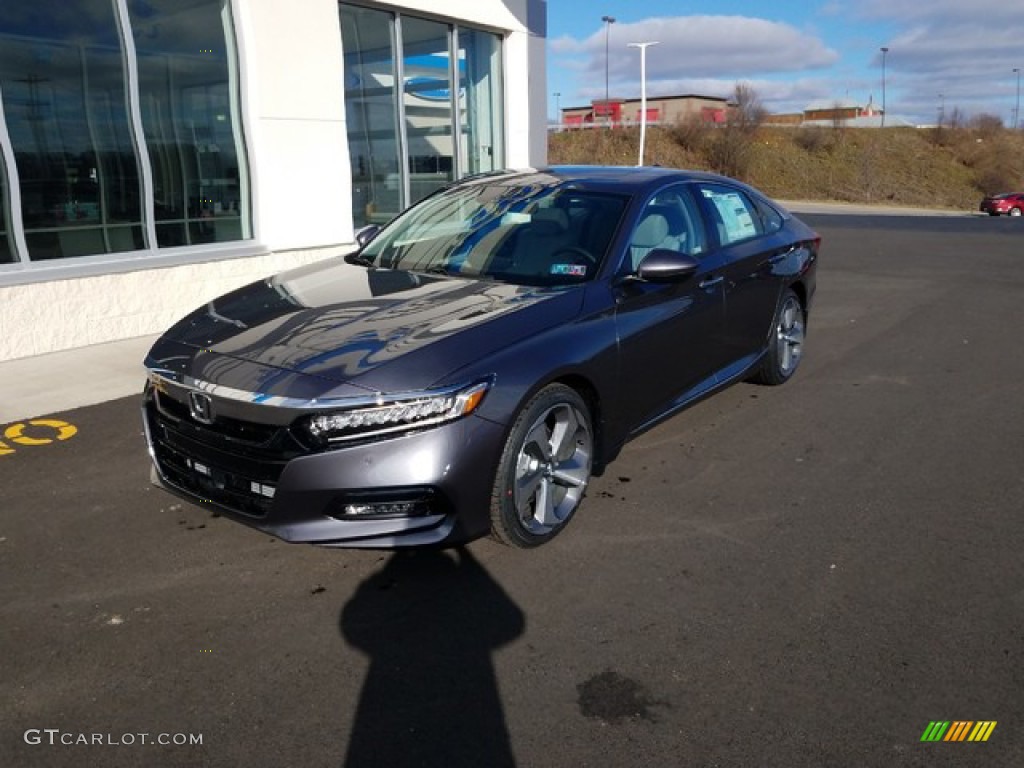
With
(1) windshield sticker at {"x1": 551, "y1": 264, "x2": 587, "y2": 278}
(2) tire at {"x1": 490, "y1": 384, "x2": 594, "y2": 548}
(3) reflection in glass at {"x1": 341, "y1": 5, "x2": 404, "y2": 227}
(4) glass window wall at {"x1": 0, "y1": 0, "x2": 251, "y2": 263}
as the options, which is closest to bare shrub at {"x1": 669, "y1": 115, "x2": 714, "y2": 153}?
(3) reflection in glass at {"x1": 341, "y1": 5, "x2": 404, "y2": 227}

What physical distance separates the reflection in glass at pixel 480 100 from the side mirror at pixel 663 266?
28.5ft

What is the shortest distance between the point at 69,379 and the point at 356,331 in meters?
4.18

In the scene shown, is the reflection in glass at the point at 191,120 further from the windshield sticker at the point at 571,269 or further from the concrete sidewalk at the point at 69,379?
the windshield sticker at the point at 571,269

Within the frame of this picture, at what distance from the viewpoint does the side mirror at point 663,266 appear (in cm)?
422

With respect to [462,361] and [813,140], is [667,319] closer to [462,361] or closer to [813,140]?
[462,361]

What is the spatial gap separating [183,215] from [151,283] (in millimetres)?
1072

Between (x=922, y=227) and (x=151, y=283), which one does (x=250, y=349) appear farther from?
(x=922, y=227)

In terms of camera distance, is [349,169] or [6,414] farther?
[349,169]

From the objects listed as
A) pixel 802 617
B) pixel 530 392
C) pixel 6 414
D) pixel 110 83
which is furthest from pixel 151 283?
pixel 802 617

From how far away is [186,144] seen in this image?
908 cm

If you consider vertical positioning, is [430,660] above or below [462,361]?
below

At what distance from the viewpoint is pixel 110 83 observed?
8.37m

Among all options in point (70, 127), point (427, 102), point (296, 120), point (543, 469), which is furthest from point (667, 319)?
point (427, 102)

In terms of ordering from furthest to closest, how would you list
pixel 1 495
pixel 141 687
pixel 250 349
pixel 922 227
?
pixel 922 227 < pixel 1 495 < pixel 250 349 < pixel 141 687
